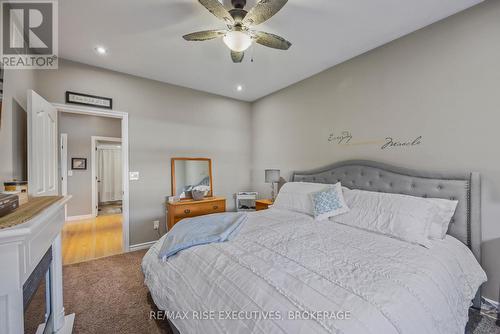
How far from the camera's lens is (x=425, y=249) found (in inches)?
63.2

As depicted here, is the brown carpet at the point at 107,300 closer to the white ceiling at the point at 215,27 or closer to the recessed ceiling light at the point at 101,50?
the white ceiling at the point at 215,27

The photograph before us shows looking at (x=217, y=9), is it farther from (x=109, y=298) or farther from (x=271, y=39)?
(x=109, y=298)

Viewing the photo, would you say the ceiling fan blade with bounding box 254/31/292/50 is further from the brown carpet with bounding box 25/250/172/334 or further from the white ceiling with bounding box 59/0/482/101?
the brown carpet with bounding box 25/250/172/334

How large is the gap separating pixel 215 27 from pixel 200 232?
2.01 metres

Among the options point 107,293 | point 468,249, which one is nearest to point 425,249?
point 468,249

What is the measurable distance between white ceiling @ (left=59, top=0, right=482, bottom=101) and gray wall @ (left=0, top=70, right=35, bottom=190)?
0.68m

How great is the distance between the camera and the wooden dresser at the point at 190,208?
327 centimetres

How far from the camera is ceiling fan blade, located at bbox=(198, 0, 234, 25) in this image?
157 centimetres

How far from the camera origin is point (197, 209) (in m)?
3.48

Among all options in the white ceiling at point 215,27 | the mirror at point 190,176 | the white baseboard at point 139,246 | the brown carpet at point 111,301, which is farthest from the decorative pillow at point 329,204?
the white baseboard at point 139,246

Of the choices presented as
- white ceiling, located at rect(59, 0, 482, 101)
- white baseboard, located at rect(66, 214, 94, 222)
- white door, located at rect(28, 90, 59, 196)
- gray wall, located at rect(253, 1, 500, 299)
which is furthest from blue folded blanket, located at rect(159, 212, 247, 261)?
white baseboard, located at rect(66, 214, 94, 222)

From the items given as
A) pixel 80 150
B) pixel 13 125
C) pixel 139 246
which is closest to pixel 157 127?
pixel 13 125

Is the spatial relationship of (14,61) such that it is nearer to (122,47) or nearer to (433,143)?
(122,47)

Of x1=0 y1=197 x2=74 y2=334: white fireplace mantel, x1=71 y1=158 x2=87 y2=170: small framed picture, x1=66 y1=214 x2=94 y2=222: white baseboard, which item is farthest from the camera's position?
x1=71 y1=158 x2=87 y2=170: small framed picture
